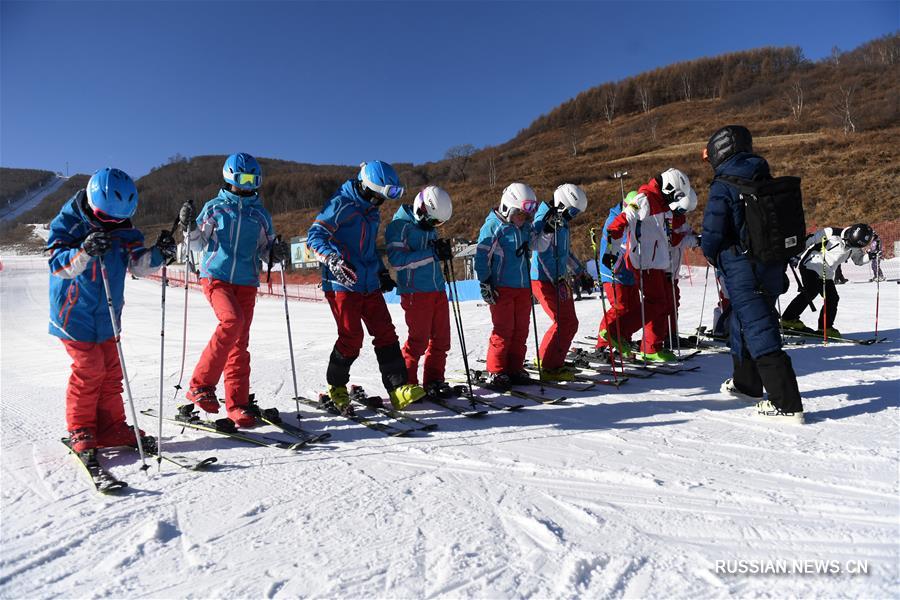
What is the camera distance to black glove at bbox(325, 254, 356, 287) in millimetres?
4258

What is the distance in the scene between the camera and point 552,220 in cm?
560

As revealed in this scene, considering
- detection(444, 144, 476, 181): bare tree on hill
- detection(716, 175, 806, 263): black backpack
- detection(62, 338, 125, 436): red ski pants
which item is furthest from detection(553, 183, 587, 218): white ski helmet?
detection(444, 144, 476, 181): bare tree on hill

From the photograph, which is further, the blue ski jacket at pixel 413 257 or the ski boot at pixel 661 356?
the ski boot at pixel 661 356

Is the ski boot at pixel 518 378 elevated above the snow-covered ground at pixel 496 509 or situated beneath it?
elevated above

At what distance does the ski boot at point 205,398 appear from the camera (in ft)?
13.9

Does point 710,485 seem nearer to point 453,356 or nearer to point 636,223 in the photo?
point 636,223

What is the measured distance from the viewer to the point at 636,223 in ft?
20.9

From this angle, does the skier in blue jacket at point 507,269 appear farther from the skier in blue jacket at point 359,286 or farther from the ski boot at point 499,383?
the skier in blue jacket at point 359,286

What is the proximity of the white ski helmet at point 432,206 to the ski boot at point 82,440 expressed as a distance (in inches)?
116

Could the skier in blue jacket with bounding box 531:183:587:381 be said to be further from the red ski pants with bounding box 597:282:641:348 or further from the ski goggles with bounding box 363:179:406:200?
the ski goggles with bounding box 363:179:406:200

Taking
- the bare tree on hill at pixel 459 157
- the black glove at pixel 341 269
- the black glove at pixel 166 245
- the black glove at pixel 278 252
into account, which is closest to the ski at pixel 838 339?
the black glove at pixel 341 269

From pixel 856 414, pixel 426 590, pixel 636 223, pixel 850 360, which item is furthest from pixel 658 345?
pixel 426 590

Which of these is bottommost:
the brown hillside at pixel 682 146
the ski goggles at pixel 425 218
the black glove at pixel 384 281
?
the black glove at pixel 384 281

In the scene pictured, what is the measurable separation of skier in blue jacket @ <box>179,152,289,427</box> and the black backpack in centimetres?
371
